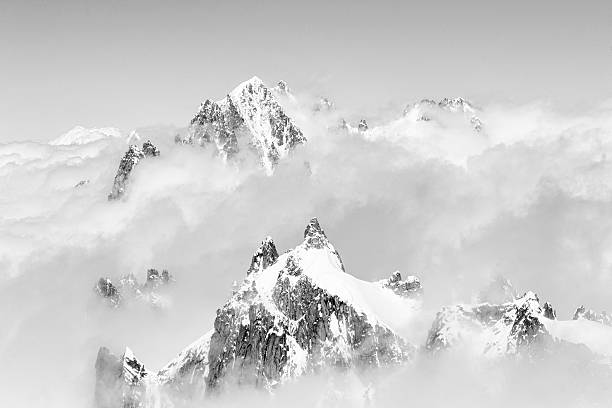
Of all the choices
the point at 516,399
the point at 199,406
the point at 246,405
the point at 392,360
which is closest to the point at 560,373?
the point at 516,399

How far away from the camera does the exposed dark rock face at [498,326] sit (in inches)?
6024

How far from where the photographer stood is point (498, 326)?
171000mm

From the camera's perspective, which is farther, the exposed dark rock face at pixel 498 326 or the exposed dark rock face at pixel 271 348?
the exposed dark rock face at pixel 271 348

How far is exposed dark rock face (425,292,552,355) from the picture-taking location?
502 feet

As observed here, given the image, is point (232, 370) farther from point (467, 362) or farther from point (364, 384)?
point (467, 362)

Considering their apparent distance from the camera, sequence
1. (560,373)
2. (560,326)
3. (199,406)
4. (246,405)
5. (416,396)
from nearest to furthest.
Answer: (560,373), (560,326), (416,396), (246,405), (199,406)

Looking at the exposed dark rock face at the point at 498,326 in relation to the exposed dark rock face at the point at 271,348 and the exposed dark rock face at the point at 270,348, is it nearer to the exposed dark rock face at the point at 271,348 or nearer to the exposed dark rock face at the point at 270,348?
the exposed dark rock face at the point at 271,348

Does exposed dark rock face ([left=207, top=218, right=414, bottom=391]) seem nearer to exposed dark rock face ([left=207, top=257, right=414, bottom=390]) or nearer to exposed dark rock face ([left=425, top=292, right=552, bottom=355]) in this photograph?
exposed dark rock face ([left=207, top=257, right=414, bottom=390])

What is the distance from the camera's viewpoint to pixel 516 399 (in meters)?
151

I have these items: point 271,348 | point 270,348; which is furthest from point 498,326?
point 270,348

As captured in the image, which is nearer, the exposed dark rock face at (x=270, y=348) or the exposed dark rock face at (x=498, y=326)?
the exposed dark rock face at (x=498, y=326)

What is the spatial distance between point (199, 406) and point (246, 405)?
775 inches

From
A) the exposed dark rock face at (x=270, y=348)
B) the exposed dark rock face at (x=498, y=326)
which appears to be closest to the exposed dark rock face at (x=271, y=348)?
the exposed dark rock face at (x=270, y=348)

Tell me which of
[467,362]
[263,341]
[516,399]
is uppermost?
[263,341]
